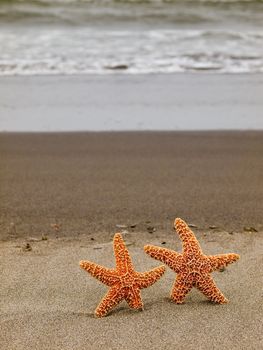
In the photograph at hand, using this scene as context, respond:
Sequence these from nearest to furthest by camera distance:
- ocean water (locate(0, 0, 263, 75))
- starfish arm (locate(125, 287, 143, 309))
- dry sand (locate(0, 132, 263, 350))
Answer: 1. dry sand (locate(0, 132, 263, 350))
2. starfish arm (locate(125, 287, 143, 309))
3. ocean water (locate(0, 0, 263, 75))

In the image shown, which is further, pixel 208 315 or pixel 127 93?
pixel 127 93

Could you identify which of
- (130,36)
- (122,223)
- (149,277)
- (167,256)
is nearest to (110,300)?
(149,277)

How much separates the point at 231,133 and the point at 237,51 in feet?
16.4

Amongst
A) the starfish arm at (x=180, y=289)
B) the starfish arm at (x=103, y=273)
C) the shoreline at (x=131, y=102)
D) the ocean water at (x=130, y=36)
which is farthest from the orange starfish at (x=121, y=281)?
the ocean water at (x=130, y=36)

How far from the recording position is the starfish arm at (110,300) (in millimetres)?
2914

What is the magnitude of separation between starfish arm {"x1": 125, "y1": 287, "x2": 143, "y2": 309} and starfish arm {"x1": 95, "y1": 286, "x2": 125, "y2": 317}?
0.04 meters

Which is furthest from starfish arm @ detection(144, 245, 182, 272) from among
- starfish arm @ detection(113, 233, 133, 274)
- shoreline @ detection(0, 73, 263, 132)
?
shoreline @ detection(0, 73, 263, 132)

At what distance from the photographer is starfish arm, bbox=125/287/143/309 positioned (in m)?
2.94

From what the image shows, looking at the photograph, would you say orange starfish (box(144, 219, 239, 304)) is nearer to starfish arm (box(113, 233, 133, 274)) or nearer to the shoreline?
starfish arm (box(113, 233, 133, 274))

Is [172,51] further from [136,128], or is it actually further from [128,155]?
[128,155]

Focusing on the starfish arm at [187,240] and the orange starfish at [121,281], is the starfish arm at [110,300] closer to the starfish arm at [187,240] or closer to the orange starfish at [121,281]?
the orange starfish at [121,281]

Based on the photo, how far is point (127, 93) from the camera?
8.42 metres

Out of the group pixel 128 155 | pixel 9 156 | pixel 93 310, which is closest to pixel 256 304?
pixel 93 310

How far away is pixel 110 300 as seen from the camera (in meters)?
2.92
